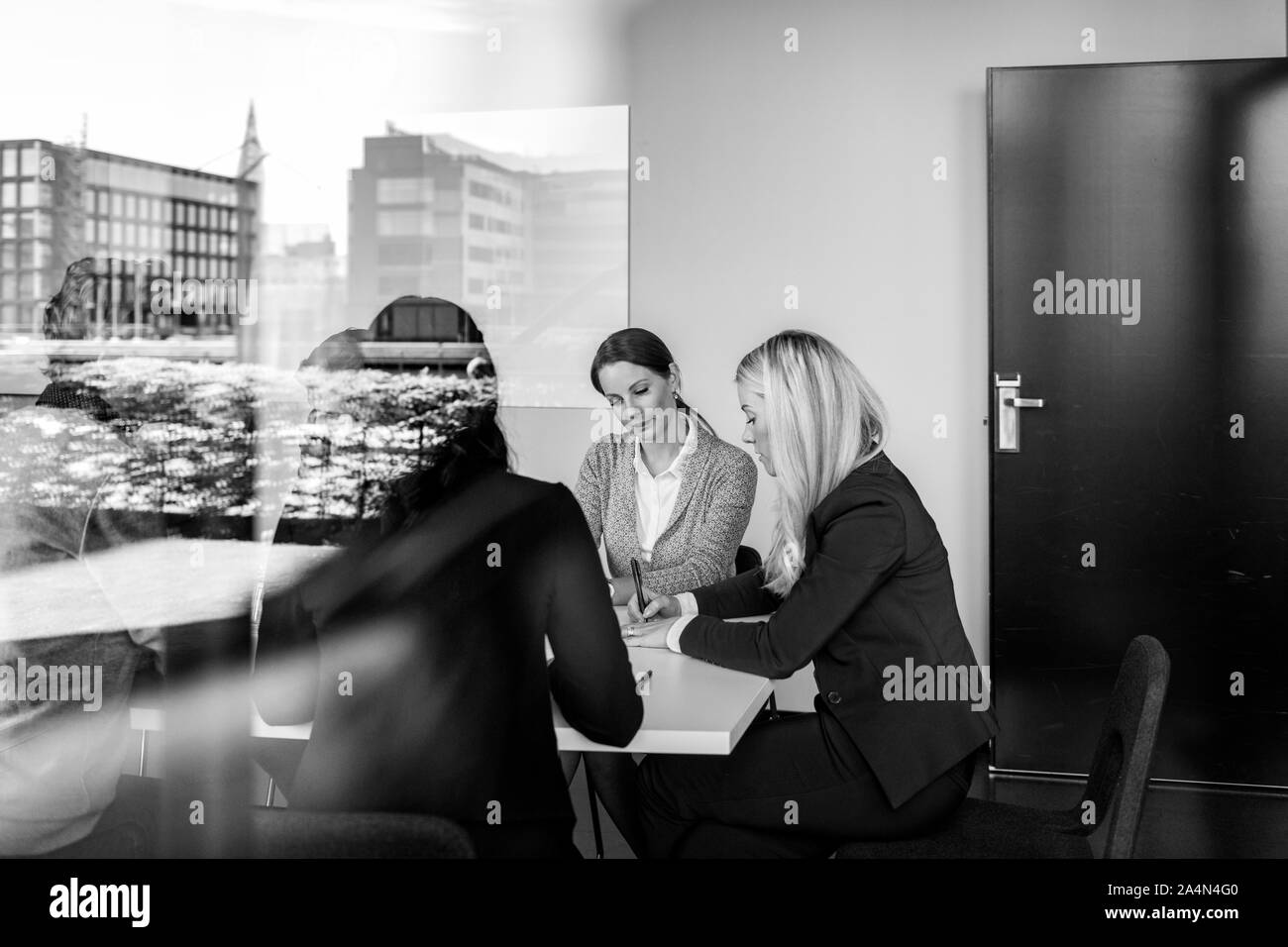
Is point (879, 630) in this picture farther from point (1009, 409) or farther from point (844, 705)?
point (1009, 409)

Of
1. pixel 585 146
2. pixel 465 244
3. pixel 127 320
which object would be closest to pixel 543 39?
pixel 585 146

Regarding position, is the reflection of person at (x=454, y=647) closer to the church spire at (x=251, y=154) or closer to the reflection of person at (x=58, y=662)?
the reflection of person at (x=58, y=662)

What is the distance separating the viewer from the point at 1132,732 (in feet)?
5.38

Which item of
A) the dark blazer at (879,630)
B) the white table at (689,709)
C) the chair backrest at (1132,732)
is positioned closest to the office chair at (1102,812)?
the chair backrest at (1132,732)

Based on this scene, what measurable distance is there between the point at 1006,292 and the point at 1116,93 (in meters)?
0.67

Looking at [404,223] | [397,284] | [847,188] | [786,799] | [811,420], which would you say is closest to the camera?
[786,799]

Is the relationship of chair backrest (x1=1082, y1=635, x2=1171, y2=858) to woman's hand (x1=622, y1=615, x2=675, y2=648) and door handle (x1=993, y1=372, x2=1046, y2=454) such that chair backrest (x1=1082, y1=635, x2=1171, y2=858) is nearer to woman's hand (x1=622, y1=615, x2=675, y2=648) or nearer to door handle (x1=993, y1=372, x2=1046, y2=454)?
woman's hand (x1=622, y1=615, x2=675, y2=648)

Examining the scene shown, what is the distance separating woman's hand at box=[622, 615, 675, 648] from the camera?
2.14m

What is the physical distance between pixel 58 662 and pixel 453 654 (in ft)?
2.18

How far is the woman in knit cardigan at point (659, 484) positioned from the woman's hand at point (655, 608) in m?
0.22

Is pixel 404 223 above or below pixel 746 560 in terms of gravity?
above

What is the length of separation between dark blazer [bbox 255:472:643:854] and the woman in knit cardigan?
100 centimetres

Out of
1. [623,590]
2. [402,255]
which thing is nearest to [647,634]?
[623,590]
